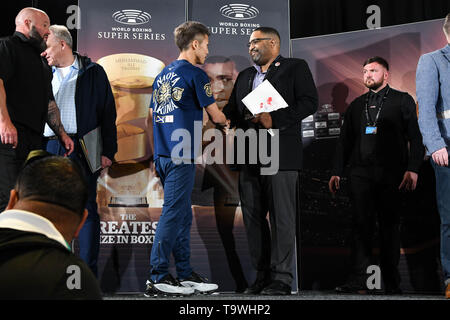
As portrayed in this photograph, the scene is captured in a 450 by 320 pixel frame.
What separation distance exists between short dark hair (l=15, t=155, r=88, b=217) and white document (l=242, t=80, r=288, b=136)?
2.56 metres

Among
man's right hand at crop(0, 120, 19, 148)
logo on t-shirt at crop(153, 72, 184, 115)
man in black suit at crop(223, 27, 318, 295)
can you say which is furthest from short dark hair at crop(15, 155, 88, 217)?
man in black suit at crop(223, 27, 318, 295)

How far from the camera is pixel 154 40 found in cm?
382

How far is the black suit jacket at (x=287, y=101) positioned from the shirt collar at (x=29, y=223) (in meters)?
2.64

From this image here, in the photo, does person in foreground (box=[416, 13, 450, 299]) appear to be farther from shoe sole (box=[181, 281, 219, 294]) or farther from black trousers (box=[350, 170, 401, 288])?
shoe sole (box=[181, 281, 219, 294])

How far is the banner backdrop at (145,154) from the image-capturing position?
12.1 feet

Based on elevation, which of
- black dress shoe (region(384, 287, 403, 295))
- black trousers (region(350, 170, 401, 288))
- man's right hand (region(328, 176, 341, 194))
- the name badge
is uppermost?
the name badge

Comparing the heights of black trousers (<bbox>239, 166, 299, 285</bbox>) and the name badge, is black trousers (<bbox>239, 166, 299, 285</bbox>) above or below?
below

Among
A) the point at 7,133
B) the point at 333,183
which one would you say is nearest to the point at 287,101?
the point at 333,183

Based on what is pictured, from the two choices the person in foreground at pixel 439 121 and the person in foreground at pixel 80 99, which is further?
the person in foreground at pixel 80 99

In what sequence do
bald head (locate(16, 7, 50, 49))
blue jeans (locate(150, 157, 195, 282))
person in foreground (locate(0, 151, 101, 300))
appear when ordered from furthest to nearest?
1. blue jeans (locate(150, 157, 195, 282))
2. bald head (locate(16, 7, 50, 49))
3. person in foreground (locate(0, 151, 101, 300))

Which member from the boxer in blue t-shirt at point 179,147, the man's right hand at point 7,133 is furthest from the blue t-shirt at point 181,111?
the man's right hand at point 7,133

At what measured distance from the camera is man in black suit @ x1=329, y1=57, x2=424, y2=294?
12.3ft

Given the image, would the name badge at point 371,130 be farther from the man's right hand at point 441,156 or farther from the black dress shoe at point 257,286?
the black dress shoe at point 257,286

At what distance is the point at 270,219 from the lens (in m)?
3.49
